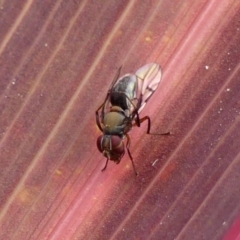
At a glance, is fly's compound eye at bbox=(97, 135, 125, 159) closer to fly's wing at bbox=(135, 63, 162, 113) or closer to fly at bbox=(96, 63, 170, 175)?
fly at bbox=(96, 63, 170, 175)

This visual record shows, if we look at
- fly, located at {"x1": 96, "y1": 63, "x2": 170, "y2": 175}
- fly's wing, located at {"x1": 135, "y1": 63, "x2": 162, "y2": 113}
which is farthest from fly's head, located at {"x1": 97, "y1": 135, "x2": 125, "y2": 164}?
fly's wing, located at {"x1": 135, "y1": 63, "x2": 162, "y2": 113}

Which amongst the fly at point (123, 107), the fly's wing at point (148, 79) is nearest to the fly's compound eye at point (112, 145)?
the fly at point (123, 107)

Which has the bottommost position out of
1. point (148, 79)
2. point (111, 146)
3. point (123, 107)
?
point (111, 146)

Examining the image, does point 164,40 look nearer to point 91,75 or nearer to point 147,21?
point 147,21

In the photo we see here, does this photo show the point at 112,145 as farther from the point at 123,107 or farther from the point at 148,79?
the point at 148,79

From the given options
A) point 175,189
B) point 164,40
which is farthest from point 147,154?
point 164,40

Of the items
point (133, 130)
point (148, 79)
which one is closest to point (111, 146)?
point (133, 130)

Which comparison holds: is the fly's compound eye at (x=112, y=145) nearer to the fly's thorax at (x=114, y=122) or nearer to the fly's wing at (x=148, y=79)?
the fly's thorax at (x=114, y=122)
